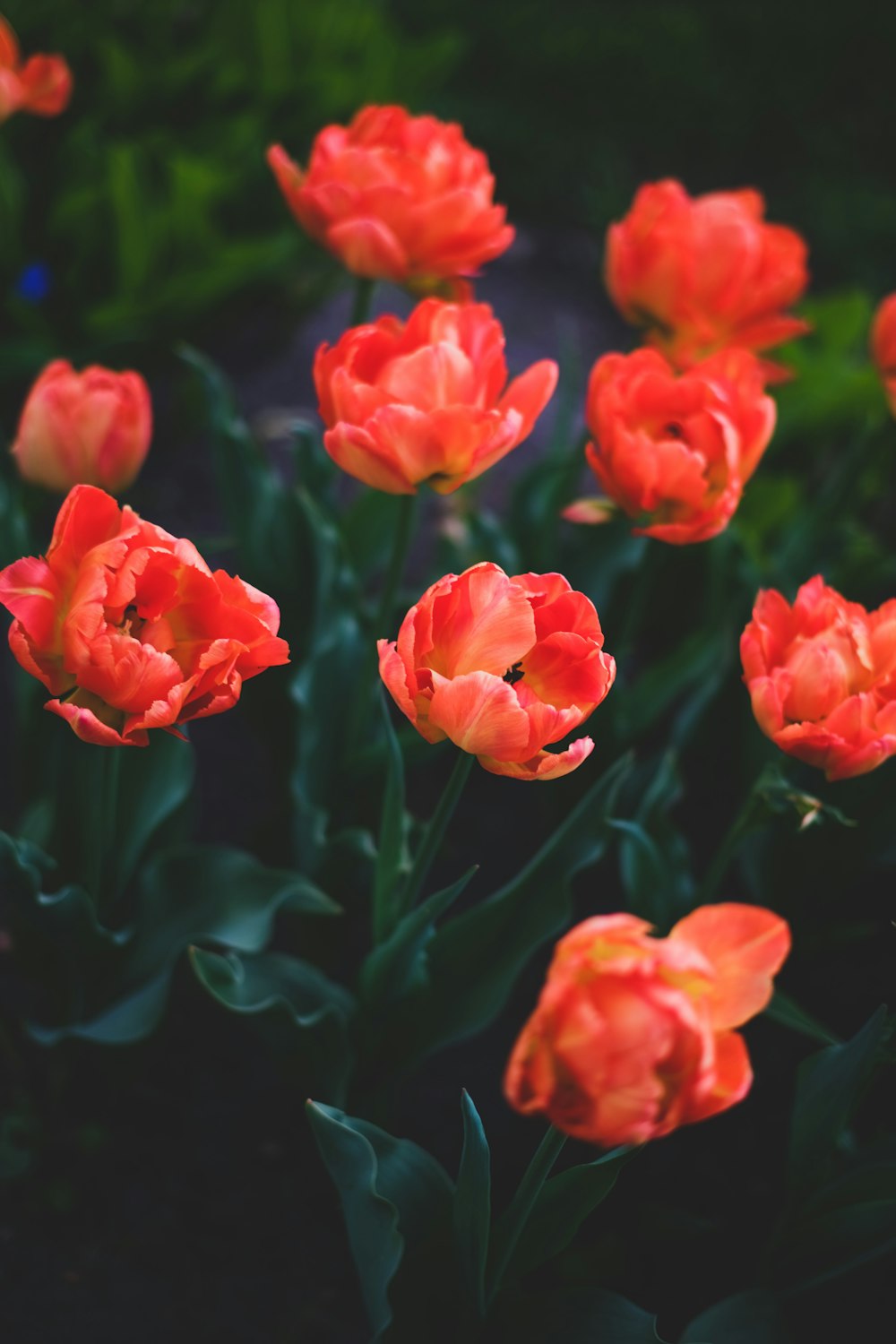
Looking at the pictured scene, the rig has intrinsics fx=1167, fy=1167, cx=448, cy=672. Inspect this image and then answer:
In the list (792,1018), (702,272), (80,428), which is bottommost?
(792,1018)

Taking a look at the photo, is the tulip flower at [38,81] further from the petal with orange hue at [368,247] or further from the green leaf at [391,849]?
the green leaf at [391,849]

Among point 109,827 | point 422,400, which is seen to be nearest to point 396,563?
point 422,400

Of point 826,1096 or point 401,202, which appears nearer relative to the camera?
point 826,1096

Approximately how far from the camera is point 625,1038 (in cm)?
57

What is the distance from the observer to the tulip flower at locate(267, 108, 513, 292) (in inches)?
45.0

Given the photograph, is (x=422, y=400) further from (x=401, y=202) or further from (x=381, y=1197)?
(x=381, y=1197)

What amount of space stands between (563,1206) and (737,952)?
37 cm

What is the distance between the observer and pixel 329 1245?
4.02 ft

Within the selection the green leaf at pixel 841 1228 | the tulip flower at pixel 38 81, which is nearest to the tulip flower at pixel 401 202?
the tulip flower at pixel 38 81

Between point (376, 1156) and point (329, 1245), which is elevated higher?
point (376, 1156)

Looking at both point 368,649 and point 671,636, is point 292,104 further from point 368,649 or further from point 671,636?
point 368,649

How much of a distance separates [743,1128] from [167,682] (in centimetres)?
95

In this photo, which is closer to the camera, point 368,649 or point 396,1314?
point 396,1314

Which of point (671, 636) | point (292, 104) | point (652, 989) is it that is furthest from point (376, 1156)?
point (292, 104)
